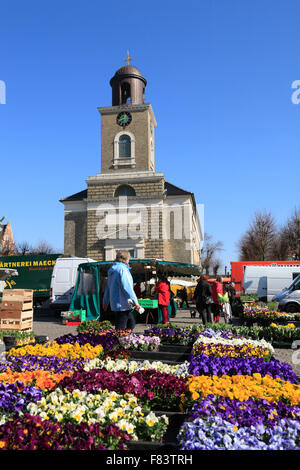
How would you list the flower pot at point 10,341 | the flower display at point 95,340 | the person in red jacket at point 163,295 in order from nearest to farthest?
the flower display at point 95,340, the flower pot at point 10,341, the person in red jacket at point 163,295

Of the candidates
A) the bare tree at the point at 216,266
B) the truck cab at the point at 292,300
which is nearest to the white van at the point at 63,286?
the truck cab at the point at 292,300

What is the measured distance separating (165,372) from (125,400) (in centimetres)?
145

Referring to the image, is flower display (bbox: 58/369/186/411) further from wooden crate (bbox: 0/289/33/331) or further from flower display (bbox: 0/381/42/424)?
wooden crate (bbox: 0/289/33/331)

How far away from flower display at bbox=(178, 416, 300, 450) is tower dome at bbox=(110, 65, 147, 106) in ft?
140

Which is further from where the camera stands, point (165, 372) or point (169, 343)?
point (169, 343)

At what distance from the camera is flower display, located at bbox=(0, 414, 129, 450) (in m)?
3.00

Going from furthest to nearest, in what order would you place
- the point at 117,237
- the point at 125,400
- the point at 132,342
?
the point at 117,237
the point at 132,342
the point at 125,400

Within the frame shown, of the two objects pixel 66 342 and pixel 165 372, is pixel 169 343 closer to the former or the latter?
pixel 66 342

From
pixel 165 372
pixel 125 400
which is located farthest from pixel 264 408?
pixel 165 372

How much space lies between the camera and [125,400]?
4.15 metres

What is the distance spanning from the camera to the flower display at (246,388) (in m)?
3.97

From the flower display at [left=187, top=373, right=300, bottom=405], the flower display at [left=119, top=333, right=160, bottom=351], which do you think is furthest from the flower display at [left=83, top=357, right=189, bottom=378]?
the flower display at [left=119, top=333, right=160, bottom=351]

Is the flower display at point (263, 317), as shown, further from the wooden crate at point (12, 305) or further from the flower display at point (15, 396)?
the flower display at point (15, 396)

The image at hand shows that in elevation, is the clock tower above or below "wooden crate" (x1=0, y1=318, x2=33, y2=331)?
above
